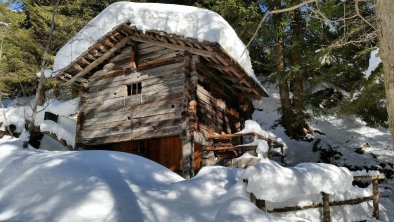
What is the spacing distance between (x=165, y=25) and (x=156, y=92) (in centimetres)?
251

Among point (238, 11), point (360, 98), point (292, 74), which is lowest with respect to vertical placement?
point (360, 98)

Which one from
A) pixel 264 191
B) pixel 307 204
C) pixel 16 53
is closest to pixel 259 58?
pixel 16 53

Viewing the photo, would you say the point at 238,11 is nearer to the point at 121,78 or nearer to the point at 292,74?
the point at 292,74

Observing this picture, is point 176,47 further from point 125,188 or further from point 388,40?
point 388,40

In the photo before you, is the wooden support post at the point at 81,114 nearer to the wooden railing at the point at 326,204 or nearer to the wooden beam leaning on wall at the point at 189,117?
the wooden beam leaning on wall at the point at 189,117

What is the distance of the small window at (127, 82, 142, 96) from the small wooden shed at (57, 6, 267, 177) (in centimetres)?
4

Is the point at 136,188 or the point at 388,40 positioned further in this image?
the point at 136,188

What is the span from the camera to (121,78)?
14.4 m

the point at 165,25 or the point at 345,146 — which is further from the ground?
the point at 165,25

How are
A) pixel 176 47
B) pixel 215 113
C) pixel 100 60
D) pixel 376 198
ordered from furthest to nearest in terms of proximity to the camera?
1. pixel 100 60
2. pixel 215 113
3. pixel 176 47
4. pixel 376 198

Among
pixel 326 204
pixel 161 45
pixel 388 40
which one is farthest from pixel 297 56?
pixel 388 40

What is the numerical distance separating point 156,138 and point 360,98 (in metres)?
7.23

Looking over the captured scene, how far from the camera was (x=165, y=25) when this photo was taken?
12.3 meters

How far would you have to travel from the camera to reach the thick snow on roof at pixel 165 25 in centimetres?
1163
